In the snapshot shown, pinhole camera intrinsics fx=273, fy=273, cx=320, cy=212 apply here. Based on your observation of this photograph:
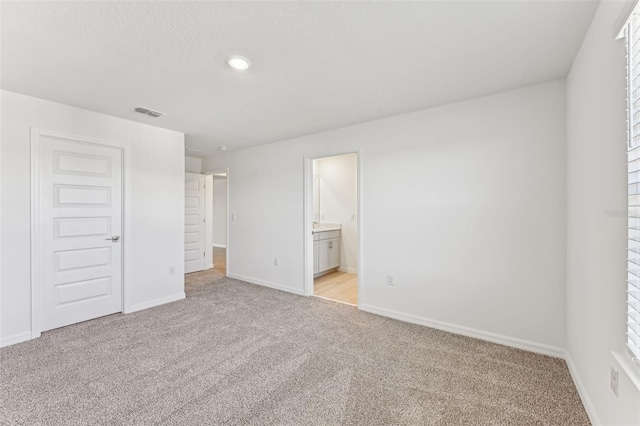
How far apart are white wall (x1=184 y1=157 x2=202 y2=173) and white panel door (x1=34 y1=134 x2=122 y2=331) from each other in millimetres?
→ 2150

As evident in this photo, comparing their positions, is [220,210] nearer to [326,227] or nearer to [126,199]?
[326,227]

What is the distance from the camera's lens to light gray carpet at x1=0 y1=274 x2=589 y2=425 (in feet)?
5.56

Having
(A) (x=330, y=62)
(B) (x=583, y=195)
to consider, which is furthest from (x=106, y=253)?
(B) (x=583, y=195)

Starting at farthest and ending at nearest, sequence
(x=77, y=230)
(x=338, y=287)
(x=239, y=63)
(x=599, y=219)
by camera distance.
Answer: (x=338, y=287) → (x=77, y=230) → (x=239, y=63) → (x=599, y=219)

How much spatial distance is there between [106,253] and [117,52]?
2.39 metres

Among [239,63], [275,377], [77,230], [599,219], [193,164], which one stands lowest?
[275,377]

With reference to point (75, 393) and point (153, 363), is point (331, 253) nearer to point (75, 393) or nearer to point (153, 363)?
point (153, 363)

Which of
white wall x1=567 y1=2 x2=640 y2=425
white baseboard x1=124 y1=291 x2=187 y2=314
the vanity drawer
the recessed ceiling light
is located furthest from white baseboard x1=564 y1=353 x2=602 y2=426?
white baseboard x1=124 y1=291 x2=187 y2=314

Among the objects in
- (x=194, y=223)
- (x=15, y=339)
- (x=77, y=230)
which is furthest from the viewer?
(x=194, y=223)

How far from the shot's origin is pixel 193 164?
5.59m

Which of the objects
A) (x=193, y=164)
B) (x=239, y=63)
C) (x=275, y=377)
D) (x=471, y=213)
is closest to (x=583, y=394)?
(x=471, y=213)

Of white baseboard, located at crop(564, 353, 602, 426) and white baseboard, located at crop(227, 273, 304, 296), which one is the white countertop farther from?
white baseboard, located at crop(564, 353, 602, 426)

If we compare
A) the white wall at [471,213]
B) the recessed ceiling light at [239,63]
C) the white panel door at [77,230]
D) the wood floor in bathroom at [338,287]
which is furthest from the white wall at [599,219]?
the white panel door at [77,230]

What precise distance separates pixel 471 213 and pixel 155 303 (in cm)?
400
